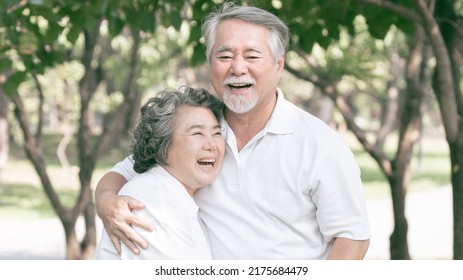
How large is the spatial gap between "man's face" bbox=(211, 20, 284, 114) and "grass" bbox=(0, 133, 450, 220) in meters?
12.9

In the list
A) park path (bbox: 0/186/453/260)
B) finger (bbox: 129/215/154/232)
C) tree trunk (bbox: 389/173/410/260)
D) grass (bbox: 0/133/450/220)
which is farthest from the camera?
grass (bbox: 0/133/450/220)

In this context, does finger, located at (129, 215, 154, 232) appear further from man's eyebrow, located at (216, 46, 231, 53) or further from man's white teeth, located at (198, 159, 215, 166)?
man's eyebrow, located at (216, 46, 231, 53)

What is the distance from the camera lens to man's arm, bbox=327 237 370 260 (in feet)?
10.3

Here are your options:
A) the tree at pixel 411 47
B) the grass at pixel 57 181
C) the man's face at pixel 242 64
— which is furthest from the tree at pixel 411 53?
the grass at pixel 57 181

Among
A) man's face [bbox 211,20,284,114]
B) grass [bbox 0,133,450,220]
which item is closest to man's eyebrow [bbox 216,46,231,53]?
man's face [bbox 211,20,284,114]

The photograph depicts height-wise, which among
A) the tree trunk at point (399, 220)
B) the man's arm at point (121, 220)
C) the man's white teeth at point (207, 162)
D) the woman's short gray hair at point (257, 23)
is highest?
the woman's short gray hair at point (257, 23)

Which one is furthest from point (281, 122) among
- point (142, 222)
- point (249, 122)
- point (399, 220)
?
point (399, 220)

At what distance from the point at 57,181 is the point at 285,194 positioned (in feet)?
64.1

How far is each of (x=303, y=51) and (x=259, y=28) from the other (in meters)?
2.65

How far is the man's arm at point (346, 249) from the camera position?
3146 millimetres

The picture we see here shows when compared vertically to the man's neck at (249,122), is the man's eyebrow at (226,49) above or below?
Result: above

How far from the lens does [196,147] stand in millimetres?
3213

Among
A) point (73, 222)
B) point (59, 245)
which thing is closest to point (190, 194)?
point (73, 222)

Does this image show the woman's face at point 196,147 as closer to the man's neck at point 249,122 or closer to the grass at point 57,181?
the man's neck at point 249,122
